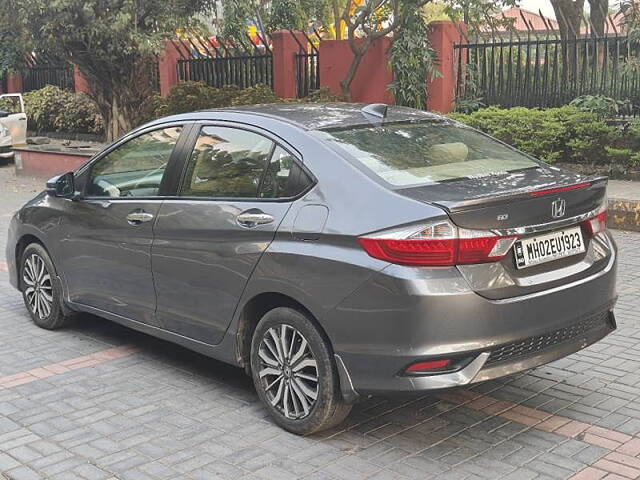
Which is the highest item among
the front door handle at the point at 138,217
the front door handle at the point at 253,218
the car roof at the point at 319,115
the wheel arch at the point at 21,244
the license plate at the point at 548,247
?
the car roof at the point at 319,115

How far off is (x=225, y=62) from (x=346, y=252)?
12807 mm

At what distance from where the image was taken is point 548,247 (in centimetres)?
378

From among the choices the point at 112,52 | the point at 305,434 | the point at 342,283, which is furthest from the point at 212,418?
the point at 112,52

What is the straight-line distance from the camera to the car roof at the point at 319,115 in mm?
4391

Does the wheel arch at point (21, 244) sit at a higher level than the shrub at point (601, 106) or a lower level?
lower

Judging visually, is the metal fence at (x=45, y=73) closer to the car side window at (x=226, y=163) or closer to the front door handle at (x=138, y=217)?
the front door handle at (x=138, y=217)

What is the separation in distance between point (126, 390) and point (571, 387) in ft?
8.58

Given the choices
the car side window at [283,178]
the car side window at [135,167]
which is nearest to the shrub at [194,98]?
the car side window at [135,167]

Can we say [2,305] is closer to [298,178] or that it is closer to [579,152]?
[298,178]

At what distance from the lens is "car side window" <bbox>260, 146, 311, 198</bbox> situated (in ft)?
13.3

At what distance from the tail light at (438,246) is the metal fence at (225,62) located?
39.0 feet

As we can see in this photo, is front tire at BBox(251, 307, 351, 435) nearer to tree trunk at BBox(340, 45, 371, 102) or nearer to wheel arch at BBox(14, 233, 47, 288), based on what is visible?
wheel arch at BBox(14, 233, 47, 288)

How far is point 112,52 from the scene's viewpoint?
14.4m

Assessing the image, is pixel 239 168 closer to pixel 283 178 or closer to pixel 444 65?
pixel 283 178
